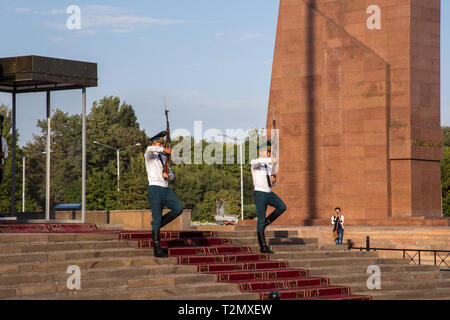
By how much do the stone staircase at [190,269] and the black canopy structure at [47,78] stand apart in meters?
4.89

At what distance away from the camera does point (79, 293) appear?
12.1 m

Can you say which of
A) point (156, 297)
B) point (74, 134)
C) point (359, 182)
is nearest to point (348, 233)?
point (359, 182)

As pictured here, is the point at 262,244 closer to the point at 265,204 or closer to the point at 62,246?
the point at 265,204

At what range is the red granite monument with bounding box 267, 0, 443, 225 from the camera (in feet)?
101

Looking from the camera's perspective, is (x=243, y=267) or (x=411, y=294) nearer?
(x=243, y=267)

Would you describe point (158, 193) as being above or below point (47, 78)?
below

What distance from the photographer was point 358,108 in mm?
31375

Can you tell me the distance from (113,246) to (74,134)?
5.69m

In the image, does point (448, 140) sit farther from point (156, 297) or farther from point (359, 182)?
point (156, 297)

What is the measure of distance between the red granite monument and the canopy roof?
14.1 meters

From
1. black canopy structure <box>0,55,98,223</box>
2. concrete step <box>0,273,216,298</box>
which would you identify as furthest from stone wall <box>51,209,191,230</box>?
concrete step <box>0,273,216,298</box>

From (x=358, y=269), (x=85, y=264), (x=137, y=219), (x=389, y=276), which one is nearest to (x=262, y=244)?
(x=358, y=269)

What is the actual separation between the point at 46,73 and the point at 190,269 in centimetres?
733

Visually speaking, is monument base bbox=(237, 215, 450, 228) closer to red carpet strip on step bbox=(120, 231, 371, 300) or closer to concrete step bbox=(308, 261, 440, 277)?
concrete step bbox=(308, 261, 440, 277)
